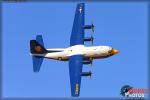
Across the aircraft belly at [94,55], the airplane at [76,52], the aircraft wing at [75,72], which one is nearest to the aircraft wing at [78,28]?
the airplane at [76,52]

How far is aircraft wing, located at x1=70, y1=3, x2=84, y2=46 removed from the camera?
76312 millimetres

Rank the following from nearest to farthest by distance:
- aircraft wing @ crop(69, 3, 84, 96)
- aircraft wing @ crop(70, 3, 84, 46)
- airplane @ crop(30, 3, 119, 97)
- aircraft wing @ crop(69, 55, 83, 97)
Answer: aircraft wing @ crop(69, 55, 83, 97), aircraft wing @ crop(69, 3, 84, 96), airplane @ crop(30, 3, 119, 97), aircraft wing @ crop(70, 3, 84, 46)

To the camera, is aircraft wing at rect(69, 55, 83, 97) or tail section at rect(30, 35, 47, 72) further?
tail section at rect(30, 35, 47, 72)

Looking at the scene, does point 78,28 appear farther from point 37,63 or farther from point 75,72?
point 37,63

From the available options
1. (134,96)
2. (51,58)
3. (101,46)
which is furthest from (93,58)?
(134,96)

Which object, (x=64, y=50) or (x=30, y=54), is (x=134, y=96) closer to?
(x=64, y=50)

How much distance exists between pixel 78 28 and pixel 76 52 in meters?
6.59

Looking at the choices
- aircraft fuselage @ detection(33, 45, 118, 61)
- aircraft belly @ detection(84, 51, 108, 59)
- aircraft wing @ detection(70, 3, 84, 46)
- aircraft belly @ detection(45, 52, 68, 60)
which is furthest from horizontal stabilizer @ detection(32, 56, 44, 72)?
aircraft belly @ detection(84, 51, 108, 59)

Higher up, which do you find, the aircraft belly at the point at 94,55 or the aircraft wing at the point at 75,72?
the aircraft belly at the point at 94,55

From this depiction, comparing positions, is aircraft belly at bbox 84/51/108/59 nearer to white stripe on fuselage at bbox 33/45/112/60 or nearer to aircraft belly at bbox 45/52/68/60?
white stripe on fuselage at bbox 33/45/112/60

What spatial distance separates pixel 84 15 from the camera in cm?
7969

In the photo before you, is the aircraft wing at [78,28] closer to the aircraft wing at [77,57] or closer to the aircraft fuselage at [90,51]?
the aircraft wing at [77,57]

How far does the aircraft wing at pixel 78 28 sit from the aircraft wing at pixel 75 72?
4.07 m

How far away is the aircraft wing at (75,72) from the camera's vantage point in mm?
66700
